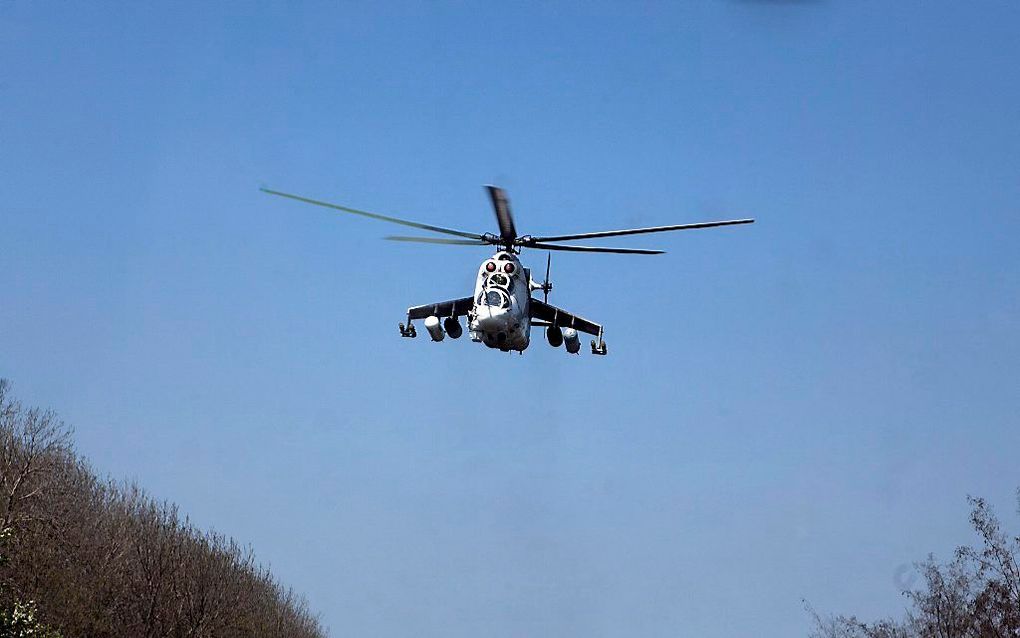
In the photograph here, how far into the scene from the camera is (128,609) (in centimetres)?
6475

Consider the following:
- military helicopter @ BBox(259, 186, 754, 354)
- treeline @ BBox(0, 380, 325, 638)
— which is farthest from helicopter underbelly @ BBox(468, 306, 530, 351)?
treeline @ BBox(0, 380, 325, 638)

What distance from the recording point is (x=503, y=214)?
42438 millimetres

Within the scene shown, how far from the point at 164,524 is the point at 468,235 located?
35.8 m

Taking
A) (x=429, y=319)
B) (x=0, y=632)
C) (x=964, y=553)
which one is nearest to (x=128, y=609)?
(x=0, y=632)

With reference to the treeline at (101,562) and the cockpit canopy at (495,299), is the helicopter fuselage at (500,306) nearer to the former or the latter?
the cockpit canopy at (495,299)

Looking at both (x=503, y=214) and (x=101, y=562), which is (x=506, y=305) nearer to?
(x=503, y=214)

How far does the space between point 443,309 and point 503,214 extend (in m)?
3.70

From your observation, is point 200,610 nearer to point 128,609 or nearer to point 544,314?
point 128,609

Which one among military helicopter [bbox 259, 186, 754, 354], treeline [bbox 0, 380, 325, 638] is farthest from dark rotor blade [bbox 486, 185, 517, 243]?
treeline [bbox 0, 380, 325, 638]

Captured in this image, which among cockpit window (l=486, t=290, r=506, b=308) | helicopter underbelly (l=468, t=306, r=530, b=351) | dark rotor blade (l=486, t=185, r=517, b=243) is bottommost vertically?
helicopter underbelly (l=468, t=306, r=530, b=351)

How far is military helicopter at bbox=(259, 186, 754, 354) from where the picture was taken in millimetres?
41656

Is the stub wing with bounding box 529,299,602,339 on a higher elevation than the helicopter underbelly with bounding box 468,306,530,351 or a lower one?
higher

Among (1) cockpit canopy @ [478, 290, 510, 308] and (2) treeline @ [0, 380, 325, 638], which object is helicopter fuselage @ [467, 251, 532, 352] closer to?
(1) cockpit canopy @ [478, 290, 510, 308]

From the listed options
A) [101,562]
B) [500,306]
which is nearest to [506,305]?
[500,306]
